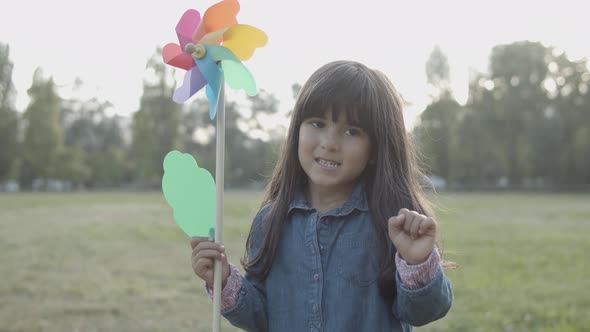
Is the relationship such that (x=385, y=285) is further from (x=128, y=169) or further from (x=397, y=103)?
(x=128, y=169)

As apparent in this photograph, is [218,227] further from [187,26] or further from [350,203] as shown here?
[187,26]

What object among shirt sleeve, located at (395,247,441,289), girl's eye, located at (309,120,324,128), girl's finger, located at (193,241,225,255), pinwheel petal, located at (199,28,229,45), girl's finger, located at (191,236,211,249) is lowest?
shirt sleeve, located at (395,247,441,289)

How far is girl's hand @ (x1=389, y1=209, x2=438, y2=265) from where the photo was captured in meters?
1.43

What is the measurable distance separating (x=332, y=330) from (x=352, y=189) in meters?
0.42

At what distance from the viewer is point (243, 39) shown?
1690 millimetres

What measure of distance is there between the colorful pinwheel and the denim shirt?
0.43m

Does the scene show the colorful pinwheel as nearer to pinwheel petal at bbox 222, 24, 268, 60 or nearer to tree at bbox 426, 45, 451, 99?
pinwheel petal at bbox 222, 24, 268, 60

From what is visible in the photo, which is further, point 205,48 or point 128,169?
point 128,169

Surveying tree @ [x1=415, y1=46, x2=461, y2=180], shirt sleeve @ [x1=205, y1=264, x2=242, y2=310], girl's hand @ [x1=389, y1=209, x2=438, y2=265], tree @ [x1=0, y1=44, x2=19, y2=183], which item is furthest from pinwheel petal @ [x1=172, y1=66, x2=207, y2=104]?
tree @ [x1=0, y1=44, x2=19, y2=183]

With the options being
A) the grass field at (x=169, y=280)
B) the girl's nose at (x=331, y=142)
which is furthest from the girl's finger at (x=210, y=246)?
the grass field at (x=169, y=280)

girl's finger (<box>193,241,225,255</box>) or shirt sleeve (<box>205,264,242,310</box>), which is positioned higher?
girl's finger (<box>193,241,225,255</box>)

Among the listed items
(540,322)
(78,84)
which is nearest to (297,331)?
(540,322)

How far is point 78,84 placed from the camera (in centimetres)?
5053

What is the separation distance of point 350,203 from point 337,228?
0.09 meters
